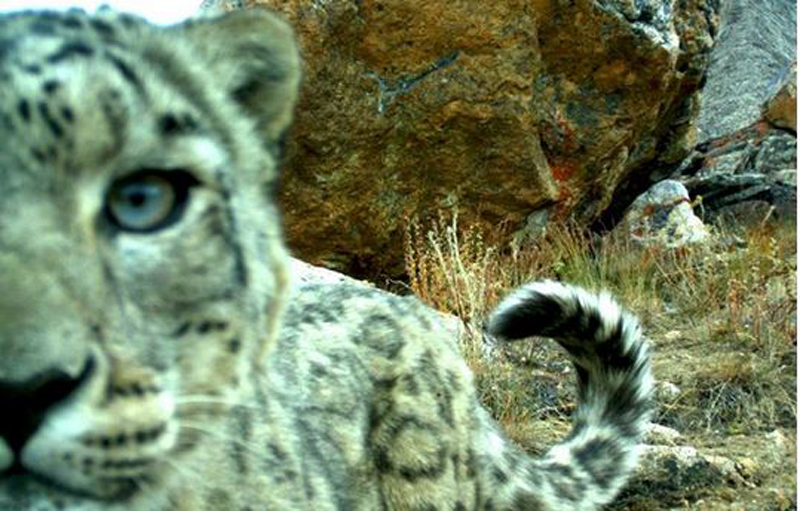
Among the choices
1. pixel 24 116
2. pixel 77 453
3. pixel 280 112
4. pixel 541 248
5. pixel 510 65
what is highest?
pixel 24 116

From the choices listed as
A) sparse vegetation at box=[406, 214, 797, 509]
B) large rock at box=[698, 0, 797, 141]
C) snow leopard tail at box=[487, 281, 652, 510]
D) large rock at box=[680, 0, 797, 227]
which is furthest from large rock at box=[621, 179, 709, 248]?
large rock at box=[698, 0, 797, 141]

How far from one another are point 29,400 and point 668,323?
692 cm

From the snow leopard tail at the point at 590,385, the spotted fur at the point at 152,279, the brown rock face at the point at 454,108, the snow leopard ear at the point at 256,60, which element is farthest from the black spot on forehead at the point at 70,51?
the brown rock face at the point at 454,108

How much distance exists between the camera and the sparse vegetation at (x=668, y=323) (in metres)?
5.93

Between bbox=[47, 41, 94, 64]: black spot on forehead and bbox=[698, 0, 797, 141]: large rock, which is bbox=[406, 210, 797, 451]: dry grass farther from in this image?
bbox=[698, 0, 797, 141]: large rock

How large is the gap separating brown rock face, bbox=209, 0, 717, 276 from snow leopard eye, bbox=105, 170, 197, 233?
21.6 ft

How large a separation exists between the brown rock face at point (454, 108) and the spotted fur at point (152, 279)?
18.4 feet

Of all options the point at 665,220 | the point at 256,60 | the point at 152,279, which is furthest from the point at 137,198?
the point at 665,220

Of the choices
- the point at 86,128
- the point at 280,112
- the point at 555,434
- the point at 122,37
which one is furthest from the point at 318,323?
the point at 555,434

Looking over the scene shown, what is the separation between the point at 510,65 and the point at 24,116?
23.8 feet

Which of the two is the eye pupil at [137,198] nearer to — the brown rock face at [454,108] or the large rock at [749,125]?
the brown rock face at [454,108]

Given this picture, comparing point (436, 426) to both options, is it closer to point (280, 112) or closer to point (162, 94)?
point (280, 112)

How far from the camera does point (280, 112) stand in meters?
2.63

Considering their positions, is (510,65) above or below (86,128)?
below
